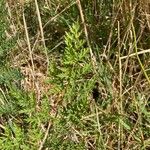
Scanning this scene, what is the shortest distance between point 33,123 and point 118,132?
0.99ft

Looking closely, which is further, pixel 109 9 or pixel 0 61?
pixel 109 9

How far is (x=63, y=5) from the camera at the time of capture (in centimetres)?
185

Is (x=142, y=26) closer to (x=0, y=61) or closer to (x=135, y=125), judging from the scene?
(x=135, y=125)

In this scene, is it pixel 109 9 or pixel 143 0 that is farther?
pixel 109 9

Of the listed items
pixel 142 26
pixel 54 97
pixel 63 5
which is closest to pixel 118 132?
pixel 54 97

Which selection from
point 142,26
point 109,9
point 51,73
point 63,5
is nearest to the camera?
point 51,73

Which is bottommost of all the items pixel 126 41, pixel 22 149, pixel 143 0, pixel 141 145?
pixel 141 145

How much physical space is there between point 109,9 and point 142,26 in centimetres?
18

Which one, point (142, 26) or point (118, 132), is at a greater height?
point (142, 26)

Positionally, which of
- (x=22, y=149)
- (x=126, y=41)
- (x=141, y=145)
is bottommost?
(x=141, y=145)

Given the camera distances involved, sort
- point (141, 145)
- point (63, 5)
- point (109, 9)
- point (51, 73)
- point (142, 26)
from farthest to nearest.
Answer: point (63, 5), point (109, 9), point (142, 26), point (141, 145), point (51, 73)

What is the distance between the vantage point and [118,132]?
4.97 ft

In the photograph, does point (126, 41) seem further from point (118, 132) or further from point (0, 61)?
point (0, 61)

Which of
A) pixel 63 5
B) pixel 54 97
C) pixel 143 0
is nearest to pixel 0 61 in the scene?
pixel 54 97
